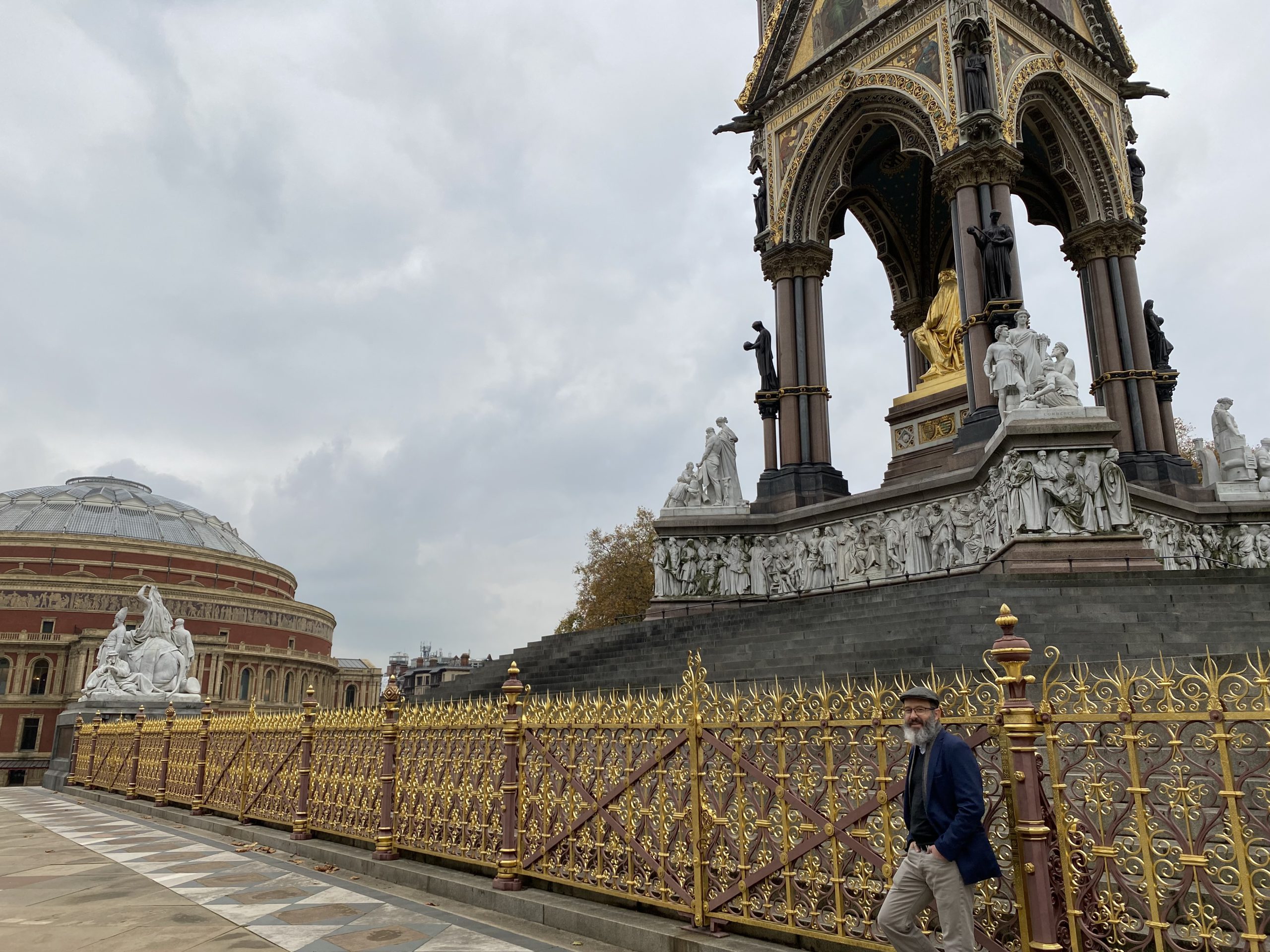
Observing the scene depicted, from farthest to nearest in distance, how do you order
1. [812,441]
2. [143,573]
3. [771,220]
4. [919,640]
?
[143,573] → [771,220] → [812,441] → [919,640]

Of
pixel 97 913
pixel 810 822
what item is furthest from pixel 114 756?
pixel 810 822

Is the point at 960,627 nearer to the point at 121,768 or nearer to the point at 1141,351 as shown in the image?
the point at 1141,351

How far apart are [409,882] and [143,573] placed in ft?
156

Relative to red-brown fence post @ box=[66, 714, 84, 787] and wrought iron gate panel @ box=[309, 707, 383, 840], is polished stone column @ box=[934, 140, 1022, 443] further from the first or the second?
red-brown fence post @ box=[66, 714, 84, 787]

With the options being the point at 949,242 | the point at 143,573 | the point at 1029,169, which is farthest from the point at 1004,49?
the point at 143,573

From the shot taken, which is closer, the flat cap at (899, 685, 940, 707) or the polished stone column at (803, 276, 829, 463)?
the flat cap at (899, 685, 940, 707)

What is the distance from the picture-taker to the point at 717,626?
41.5 feet

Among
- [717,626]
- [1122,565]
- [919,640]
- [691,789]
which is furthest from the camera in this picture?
[717,626]

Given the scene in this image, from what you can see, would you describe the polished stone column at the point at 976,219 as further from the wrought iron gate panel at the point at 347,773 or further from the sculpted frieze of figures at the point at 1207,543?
the wrought iron gate panel at the point at 347,773

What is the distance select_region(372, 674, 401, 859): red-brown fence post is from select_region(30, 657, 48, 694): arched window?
142ft

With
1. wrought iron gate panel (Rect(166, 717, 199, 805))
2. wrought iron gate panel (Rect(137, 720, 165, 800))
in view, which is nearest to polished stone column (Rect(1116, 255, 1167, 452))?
wrought iron gate panel (Rect(166, 717, 199, 805))

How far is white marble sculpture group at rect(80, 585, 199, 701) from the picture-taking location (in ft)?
62.3

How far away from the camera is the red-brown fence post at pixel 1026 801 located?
3455 millimetres

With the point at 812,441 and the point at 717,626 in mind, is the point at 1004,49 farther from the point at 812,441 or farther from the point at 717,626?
the point at 717,626
